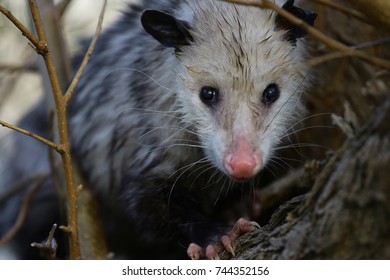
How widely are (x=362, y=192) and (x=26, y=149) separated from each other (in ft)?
9.06

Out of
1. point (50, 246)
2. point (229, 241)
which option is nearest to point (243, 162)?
point (229, 241)

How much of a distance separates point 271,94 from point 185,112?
385mm

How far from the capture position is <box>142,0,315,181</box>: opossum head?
7.86 ft

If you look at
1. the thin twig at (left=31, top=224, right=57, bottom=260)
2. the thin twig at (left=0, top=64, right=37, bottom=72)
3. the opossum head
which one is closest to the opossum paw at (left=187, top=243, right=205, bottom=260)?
the opossum head

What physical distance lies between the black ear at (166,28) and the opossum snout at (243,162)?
604 mm

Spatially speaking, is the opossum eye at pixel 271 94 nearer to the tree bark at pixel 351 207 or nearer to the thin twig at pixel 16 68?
the tree bark at pixel 351 207

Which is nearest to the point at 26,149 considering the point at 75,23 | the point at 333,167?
the point at 75,23

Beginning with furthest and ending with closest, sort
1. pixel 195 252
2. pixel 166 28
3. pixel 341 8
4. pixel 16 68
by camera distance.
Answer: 1. pixel 16 68
2. pixel 166 28
3. pixel 195 252
4. pixel 341 8

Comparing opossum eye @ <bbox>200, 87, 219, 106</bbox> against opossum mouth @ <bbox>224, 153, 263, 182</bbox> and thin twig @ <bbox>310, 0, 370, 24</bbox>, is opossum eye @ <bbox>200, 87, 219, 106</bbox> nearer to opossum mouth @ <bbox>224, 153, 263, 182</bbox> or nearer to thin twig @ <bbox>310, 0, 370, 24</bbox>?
opossum mouth @ <bbox>224, 153, 263, 182</bbox>

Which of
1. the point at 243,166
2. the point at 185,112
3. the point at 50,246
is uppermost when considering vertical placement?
the point at 185,112

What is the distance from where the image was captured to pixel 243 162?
7.11 feet

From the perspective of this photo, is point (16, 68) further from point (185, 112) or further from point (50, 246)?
point (50, 246)

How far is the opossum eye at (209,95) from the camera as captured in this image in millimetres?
2510

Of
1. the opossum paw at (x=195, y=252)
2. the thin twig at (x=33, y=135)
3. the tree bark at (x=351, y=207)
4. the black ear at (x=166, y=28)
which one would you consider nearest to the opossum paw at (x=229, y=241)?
the opossum paw at (x=195, y=252)
